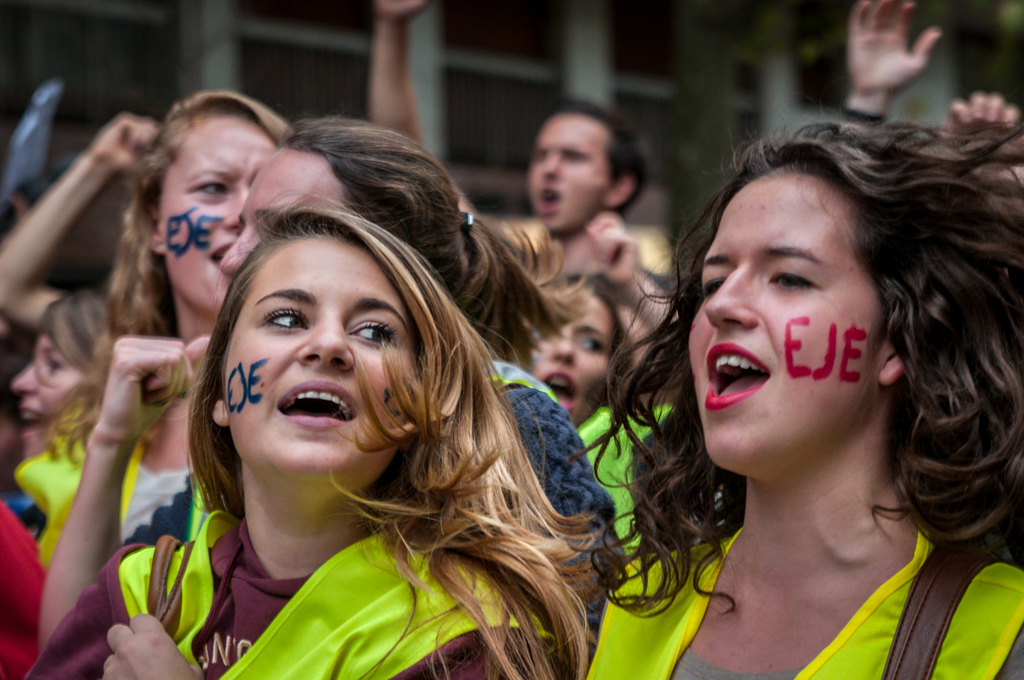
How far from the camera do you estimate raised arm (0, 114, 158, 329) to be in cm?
416

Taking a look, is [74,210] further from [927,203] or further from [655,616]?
[927,203]

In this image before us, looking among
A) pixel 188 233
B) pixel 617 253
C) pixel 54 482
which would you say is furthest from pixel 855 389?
pixel 54 482

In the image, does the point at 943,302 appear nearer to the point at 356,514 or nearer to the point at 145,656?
the point at 356,514

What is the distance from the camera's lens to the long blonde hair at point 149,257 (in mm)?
3068

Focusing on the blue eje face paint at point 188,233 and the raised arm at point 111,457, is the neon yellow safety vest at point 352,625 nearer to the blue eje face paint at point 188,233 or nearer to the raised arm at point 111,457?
the raised arm at point 111,457

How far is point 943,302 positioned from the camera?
170cm

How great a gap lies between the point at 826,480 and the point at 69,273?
28.2ft

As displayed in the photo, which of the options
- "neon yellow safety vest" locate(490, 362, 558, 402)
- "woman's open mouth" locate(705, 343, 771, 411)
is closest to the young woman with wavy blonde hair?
"neon yellow safety vest" locate(490, 362, 558, 402)

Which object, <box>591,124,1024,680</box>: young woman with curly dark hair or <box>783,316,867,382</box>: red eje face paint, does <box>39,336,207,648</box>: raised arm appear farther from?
<box>783,316,867,382</box>: red eje face paint

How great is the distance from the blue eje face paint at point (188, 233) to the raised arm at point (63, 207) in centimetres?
137

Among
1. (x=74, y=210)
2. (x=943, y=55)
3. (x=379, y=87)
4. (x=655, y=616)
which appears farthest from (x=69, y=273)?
(x=943, y=55)

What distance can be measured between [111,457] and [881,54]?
2795mm

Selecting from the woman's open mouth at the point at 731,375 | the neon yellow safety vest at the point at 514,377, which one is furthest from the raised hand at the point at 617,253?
the woman's open mouth at the point at 731,375

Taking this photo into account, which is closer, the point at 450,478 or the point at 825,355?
the point at 825,355
